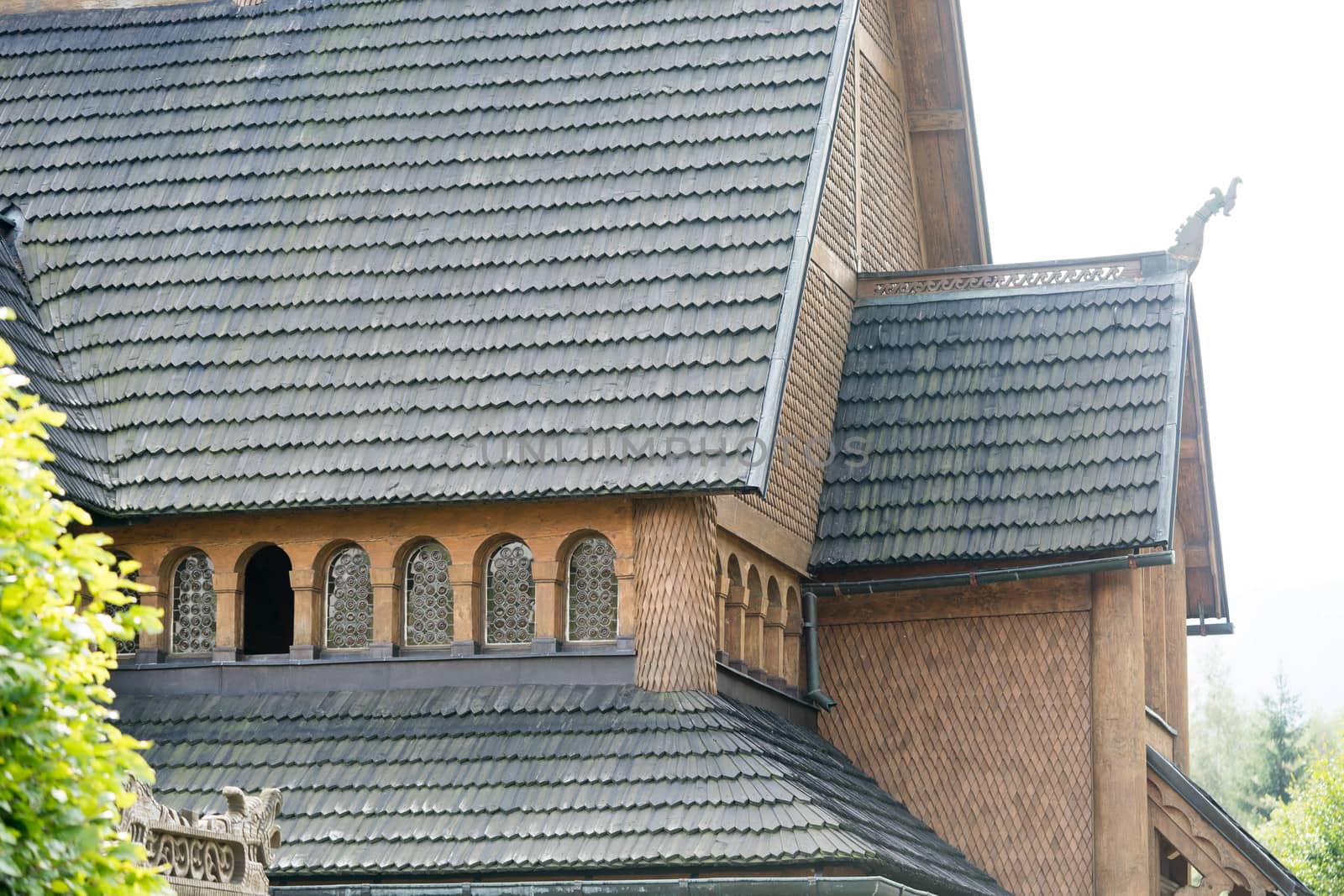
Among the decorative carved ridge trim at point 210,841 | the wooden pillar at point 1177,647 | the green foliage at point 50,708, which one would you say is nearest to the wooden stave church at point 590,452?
the wooden pillar at point 1177,647

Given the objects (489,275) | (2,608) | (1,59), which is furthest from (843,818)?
(1,59)

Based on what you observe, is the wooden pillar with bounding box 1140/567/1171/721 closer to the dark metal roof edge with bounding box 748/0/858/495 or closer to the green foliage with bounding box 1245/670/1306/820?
the dark metal roof edge with bounding box 748/0/858/495

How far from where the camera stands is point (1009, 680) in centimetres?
1642

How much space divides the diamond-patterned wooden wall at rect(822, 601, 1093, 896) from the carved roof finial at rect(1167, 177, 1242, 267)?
127 inches

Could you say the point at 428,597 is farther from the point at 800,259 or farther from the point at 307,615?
the point at 800,259

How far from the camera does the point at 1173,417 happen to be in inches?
640

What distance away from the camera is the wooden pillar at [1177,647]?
20.4 meters

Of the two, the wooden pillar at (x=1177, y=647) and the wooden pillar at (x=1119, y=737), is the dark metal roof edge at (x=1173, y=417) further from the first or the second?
the wooden pillar at (x=1177, y=647)

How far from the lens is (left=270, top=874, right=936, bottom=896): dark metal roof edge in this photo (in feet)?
40.5

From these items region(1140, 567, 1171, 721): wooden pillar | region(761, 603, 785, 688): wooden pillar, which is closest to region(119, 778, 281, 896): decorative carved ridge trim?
region(761, 603, 785, 688): wooden pillar

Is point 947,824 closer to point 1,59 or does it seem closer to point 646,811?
point 646,811

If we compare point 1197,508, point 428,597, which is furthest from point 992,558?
point 1197,508

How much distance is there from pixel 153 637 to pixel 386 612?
169 centimetres

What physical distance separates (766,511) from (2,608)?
9.76 m
